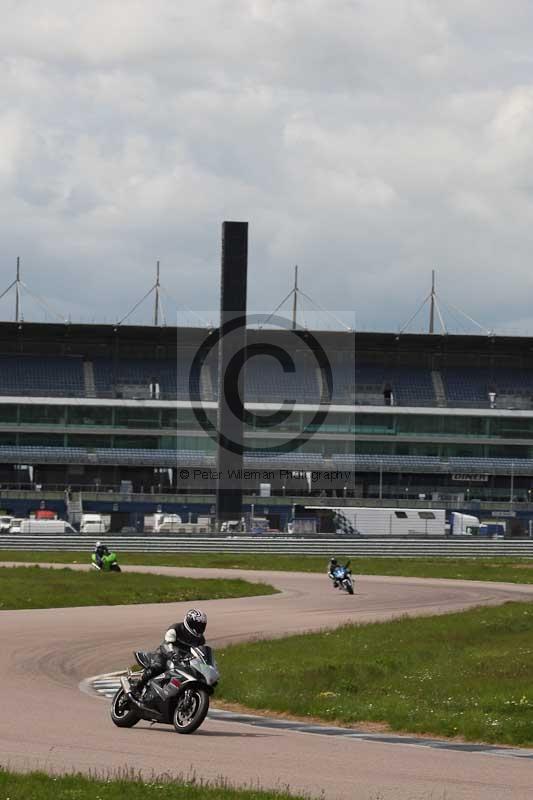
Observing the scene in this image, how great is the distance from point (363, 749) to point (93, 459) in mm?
88798

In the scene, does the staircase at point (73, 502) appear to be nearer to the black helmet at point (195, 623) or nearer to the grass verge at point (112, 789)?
the black helmet at point (195, 623)

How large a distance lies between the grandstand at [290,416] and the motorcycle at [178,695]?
275 feet

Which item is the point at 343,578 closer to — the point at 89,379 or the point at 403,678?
the point at 403,678

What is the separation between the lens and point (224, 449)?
3452 inches

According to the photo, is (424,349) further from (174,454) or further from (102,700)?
(102,700)

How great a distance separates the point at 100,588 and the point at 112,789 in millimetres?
30919

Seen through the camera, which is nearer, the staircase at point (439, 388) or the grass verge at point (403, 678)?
the grass verge at point (403, 678)

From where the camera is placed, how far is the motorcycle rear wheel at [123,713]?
54.9 feet

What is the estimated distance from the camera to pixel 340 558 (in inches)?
2707

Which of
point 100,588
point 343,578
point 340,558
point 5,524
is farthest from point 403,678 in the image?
point 5,524

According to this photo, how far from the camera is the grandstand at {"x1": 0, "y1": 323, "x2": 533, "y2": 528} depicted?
103 meters

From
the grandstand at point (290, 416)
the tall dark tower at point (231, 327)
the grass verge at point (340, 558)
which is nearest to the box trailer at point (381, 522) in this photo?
the tall dark tower at point (231, 327)

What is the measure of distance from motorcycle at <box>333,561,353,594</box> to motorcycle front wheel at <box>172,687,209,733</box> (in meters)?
29.2

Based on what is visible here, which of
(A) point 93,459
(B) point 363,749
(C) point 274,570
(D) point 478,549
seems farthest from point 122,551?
(B) point 363,749
